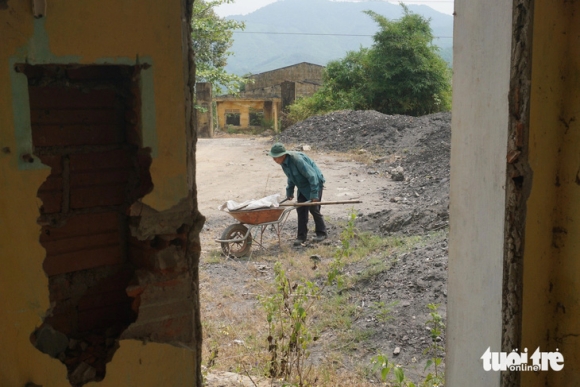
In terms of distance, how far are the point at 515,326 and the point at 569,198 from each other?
0.69 m

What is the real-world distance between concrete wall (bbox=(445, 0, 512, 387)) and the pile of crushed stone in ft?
16.9

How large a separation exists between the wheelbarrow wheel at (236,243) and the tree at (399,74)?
46.2 ft

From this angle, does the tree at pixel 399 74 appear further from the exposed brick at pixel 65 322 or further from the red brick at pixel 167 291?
the exposed brick at pixel 65 322

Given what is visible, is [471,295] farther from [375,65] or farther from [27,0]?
[375,65]

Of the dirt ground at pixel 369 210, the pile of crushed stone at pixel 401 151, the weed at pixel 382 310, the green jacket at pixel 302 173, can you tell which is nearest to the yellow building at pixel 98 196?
the dirt ground at pixel 369 210

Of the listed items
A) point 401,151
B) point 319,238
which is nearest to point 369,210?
point 319,238

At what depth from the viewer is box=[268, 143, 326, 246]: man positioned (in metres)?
8.09

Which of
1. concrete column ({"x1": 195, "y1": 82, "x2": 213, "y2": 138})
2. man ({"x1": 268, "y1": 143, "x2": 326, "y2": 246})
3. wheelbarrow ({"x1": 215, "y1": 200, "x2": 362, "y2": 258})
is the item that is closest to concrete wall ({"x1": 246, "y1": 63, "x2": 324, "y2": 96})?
concrete column ({"x1": 195, "y1": 82, "x2": 213, "y2": 138})

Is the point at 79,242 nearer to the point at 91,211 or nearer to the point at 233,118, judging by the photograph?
the point at 91,211

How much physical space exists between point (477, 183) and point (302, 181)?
18.2 ft

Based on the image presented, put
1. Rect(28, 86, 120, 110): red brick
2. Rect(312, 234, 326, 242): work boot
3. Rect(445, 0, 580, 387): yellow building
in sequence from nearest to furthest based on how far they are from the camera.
A: Rect(28, 86, 120, 110): red brick → Rect(445, 0, 580, 387): yellow building → Rect(312, 234, 326, 242): work boot

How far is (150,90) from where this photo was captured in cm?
236

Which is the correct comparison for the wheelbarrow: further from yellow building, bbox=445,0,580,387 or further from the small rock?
yellow building, bbox=445,0,580,387

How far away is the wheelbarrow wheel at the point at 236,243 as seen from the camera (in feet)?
25.8
